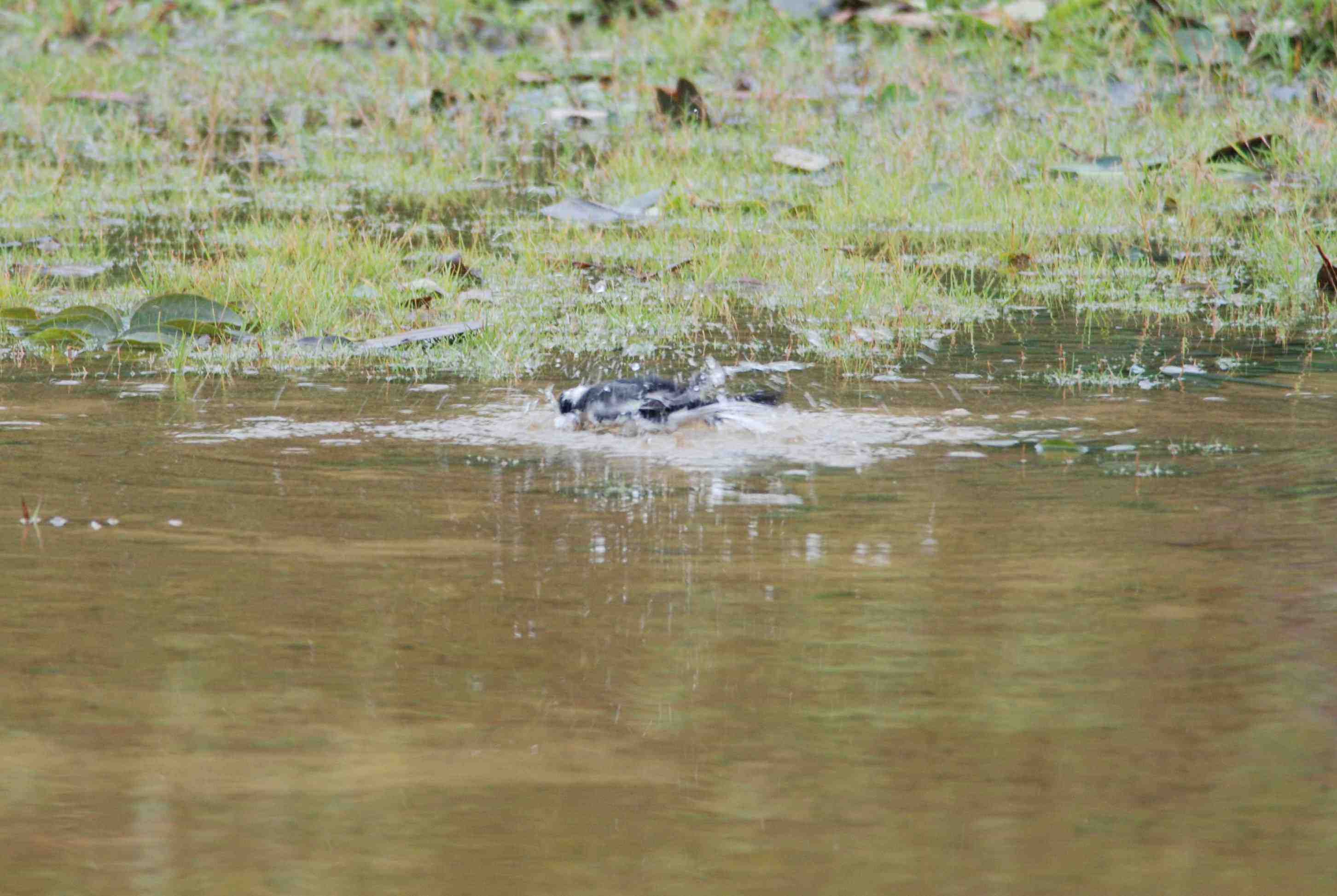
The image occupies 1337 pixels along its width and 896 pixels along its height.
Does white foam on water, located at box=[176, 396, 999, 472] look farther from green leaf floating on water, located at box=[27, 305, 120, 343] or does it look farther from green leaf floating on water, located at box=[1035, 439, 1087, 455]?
green leaf floating on water, located at box=[27, 305, 120, 343]

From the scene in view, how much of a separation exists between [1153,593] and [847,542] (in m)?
0.51

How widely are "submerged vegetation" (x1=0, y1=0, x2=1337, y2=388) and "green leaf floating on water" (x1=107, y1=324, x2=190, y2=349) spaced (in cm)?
9

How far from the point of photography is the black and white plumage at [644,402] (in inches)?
157

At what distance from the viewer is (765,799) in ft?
6.50

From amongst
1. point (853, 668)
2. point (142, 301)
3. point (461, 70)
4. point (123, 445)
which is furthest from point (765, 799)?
point (461, 70)

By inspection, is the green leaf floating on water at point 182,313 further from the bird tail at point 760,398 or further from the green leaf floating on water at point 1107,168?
the green leaf floating on water at point 1107,168

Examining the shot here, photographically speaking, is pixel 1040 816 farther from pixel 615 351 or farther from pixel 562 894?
pixel 615 351

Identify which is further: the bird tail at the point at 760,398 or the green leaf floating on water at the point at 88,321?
the green leaf floating on water at the point at 88,321

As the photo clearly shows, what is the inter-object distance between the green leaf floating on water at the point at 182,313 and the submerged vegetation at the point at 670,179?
0.04 meters

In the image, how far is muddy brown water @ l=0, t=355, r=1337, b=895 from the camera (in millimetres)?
1878

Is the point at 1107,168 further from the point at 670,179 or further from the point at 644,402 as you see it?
the point at 644,402

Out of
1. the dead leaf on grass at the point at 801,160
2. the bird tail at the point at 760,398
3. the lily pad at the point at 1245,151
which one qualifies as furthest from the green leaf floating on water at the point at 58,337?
the lily pad at the point at 1245,151

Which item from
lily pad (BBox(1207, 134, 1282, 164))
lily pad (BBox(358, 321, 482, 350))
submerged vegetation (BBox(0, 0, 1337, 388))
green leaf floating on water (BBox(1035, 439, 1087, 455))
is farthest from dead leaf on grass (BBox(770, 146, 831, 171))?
green leaf floating on water (BBox(1035, 439, 1087, 455))

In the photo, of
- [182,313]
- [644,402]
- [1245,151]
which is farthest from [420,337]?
[1245,151]
